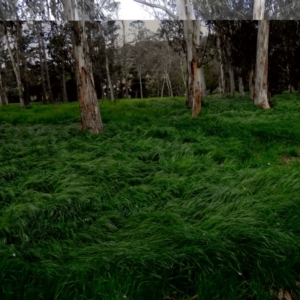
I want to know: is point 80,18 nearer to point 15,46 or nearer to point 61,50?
point 61,50

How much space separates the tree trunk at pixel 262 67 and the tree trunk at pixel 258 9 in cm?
8

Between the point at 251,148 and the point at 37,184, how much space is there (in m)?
2.45

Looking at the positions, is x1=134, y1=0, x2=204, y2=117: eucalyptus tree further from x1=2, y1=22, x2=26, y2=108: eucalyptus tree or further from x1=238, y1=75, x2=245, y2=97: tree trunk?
x1=2, y1=22, x2=26, y2=108: eucalyptus tree

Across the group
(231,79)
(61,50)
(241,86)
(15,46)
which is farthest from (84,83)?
Result: (241,86)

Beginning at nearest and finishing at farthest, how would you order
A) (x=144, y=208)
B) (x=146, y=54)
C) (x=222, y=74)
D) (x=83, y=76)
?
(x=144, y=208), (x=83, y=76), (x=146, y=54), (x=222, y=74)

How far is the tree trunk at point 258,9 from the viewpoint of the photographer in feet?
14.4

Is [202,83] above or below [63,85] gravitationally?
below

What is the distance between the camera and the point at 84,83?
4227 mm

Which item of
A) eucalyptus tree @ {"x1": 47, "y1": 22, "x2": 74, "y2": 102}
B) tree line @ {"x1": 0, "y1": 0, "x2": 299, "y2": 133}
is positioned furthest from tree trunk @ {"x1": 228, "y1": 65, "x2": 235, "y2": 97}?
eucalyptus tree @ {"x1": 47, "y1": 22, "x2": 74, "y2": 102}

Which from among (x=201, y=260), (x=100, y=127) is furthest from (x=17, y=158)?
(x=201, y=260)

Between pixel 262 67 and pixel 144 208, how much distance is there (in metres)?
3.33

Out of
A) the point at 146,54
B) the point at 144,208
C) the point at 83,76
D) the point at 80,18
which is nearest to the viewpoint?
the point at 144,208

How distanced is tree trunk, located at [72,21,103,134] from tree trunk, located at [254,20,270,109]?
2365 mm

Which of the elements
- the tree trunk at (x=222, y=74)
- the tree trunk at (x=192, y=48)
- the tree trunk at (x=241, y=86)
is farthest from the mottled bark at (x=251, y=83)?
the tree trunk at (x=192, y=48)
